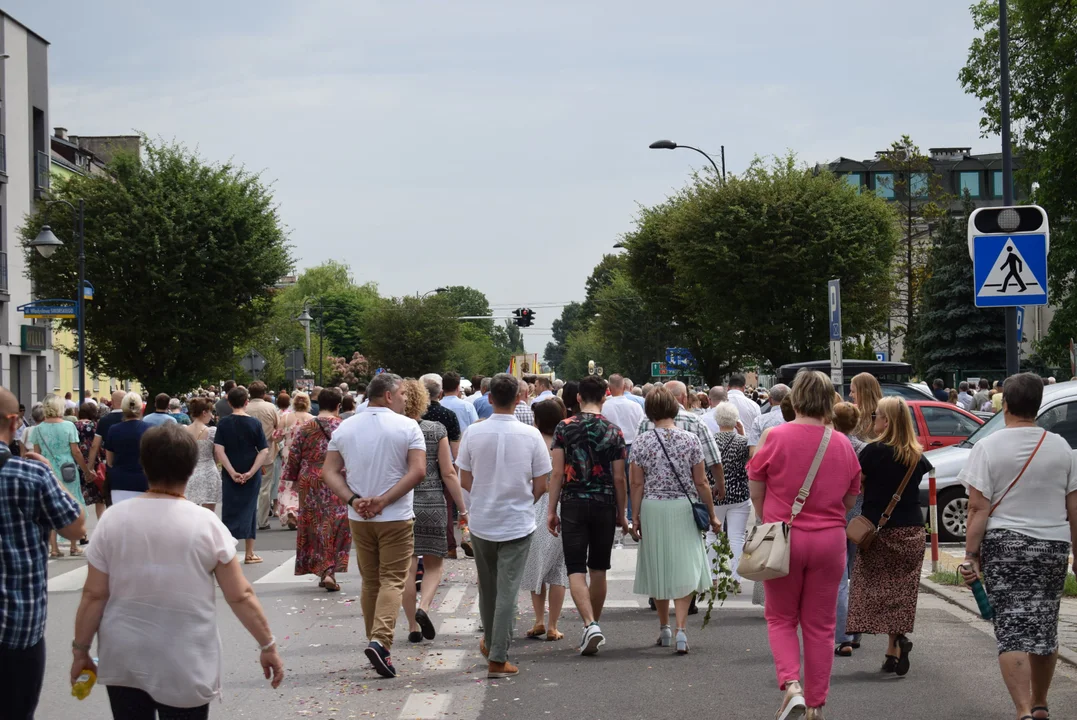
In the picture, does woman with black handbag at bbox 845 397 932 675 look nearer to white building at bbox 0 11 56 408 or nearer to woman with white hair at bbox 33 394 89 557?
woman with white hair at bbox 33 394 89 557

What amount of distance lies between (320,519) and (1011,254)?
6542 mm

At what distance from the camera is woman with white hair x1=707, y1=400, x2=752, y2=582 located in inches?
454

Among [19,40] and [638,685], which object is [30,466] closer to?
[638,685]

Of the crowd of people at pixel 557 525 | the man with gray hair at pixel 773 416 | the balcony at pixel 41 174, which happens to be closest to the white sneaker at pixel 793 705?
the crowd of people at pixel 557 525

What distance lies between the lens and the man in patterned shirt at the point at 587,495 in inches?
361

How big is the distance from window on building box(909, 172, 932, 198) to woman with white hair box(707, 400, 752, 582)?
5949 cm

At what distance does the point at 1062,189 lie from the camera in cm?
3503

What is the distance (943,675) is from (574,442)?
2.84 m

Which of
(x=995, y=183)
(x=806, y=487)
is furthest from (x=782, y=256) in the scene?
(x=995, y=183)

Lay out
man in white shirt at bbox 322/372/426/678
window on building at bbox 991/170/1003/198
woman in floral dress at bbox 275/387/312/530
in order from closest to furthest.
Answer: man in white shirt at bbox 322/372/426/678, woman in floral dress at bbox 275/387/312/530, window on building at bbox 991/170/1003/198

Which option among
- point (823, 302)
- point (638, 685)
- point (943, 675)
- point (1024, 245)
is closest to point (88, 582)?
point (638, 685)

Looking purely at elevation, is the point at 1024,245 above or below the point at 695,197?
below

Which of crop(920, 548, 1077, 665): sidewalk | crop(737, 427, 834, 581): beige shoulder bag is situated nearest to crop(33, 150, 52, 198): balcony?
crop(920, 548, 1077, 665): sidewalk

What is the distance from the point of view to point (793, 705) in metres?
6.43
